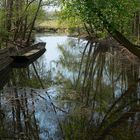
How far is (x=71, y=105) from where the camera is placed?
15453 millimetres

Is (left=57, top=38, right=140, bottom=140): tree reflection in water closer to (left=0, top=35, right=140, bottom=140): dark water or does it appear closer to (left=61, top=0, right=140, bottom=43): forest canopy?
(left=0, top=35, right=140, bottom=140): dark water

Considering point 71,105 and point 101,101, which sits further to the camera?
point 101,101

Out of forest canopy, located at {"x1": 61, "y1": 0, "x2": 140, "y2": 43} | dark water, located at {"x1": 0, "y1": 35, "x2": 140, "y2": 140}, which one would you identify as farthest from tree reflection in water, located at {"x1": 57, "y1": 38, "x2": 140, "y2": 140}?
forest canopy, located at {"x1": 61, "y1": 0, "x2": 140, "y2": 43}

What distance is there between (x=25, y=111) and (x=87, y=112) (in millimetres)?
2227

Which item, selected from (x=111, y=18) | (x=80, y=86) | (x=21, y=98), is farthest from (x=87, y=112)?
(x=111, y=18)

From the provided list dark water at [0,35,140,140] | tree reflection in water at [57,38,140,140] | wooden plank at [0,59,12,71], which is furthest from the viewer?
wooden plank at [0,59,12,71]

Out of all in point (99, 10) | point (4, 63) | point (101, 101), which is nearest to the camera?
point (101, 101)

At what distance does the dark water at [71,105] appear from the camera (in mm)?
11727

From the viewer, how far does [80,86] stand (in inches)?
801

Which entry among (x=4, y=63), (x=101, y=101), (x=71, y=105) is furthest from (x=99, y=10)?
(x=4, y=63)

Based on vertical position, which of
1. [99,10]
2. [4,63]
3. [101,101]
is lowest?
[101,101]

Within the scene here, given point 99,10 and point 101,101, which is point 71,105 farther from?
point 99,10

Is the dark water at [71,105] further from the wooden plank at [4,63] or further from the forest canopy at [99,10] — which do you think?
the forest canopy at [99,10]

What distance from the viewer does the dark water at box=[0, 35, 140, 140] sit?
1173cm
